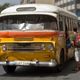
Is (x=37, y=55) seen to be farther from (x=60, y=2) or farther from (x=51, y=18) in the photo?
(x=60, y=2)

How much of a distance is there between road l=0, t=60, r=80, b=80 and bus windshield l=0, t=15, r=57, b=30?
180 centimetres

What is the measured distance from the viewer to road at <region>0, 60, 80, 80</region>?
1496cm

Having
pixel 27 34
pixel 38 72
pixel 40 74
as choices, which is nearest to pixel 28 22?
pixel 27 34

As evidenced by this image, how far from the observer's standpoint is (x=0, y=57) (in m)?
15.5

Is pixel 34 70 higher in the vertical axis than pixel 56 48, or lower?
lower

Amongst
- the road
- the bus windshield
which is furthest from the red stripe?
the road

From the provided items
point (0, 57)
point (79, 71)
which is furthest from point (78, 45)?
point (0, 57)

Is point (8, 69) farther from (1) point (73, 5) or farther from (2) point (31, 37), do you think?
(1) point (73, 5)

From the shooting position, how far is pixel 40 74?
16.2 meters

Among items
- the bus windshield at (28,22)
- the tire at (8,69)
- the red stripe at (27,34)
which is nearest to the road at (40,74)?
the tire at (8,69)

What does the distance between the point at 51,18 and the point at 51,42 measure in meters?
1.12

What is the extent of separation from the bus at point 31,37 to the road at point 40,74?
45 cm

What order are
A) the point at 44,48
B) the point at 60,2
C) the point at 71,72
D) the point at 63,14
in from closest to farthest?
the point at 44,48, the point at 71,72, the point at 63,14, the point at 60,2

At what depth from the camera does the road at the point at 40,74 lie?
49.1 feet
